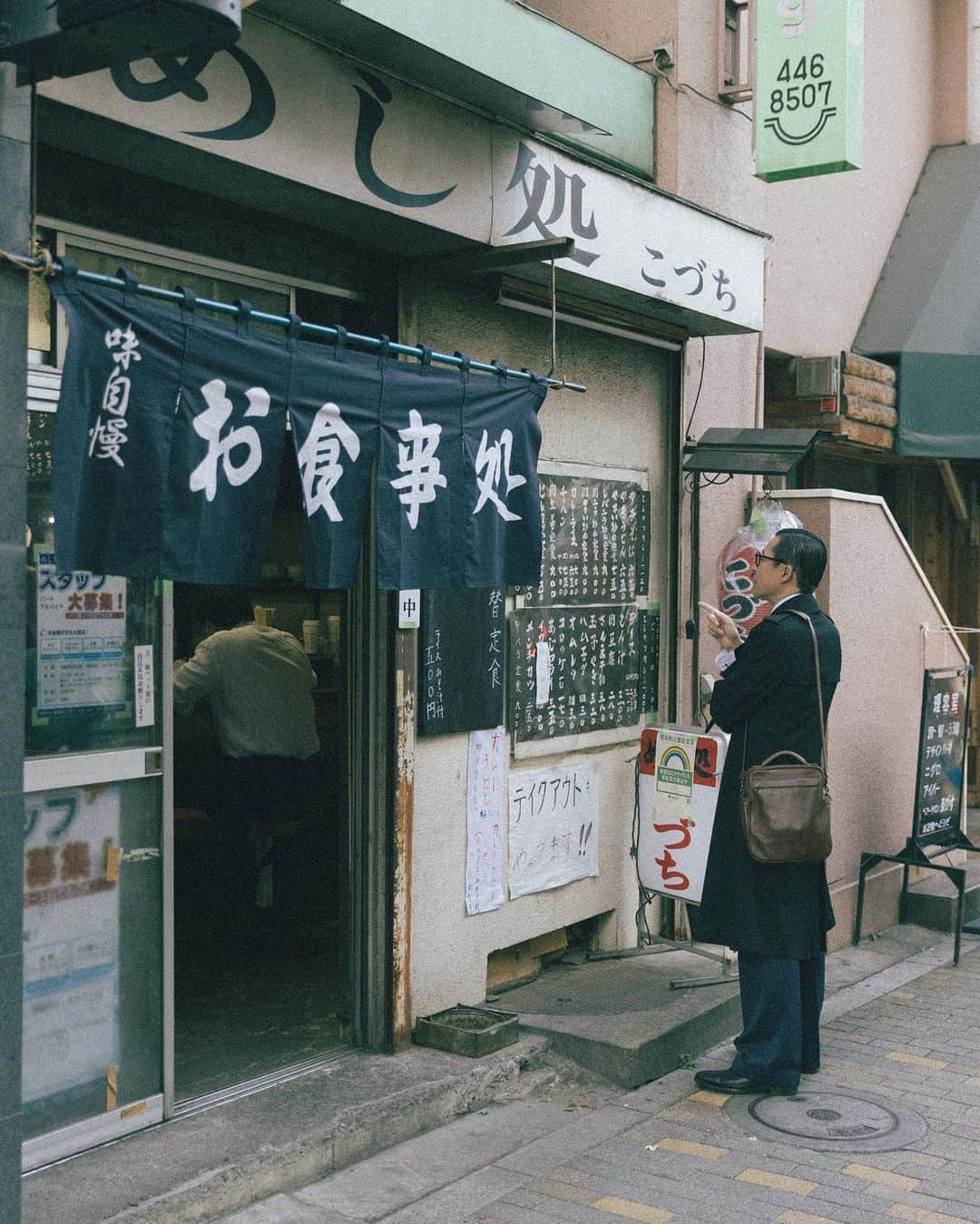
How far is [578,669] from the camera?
7.34 m

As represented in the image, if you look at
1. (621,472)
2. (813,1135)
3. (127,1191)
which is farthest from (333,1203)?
(621,472)

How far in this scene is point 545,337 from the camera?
709 centimetres

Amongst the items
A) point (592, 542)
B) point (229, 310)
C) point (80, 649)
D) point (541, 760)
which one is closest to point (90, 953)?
point (80, 649)

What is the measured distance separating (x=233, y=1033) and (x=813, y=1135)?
269 centimetres

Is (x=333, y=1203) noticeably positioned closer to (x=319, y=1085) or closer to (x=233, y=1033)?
(x=319, y=1085)

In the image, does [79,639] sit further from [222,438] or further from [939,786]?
[939,786]

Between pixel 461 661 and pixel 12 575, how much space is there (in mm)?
3419

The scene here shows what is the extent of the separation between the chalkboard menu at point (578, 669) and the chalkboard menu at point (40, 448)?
2.79 metres

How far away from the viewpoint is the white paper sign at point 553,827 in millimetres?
6914

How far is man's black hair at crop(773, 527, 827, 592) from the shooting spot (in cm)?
601

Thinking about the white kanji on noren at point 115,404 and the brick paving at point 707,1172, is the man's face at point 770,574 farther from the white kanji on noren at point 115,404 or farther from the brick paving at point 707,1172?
the white kanji on noren at point 115,404

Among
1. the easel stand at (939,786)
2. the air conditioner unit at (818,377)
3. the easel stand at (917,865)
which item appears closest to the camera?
the easel stand at (917,865)

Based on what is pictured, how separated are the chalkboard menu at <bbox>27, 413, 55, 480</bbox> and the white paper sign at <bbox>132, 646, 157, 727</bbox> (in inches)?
30.3

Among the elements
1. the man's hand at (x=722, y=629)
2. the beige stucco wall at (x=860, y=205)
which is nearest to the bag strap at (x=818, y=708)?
the man's hand at (x=722, y=629)
